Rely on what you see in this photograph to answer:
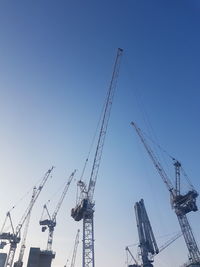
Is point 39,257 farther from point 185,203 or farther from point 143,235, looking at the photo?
point 185,203

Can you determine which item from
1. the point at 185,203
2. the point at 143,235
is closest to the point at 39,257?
the point at 143,235

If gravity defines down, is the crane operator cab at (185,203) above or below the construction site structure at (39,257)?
above

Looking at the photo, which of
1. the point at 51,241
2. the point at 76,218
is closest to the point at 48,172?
the point at 51,241

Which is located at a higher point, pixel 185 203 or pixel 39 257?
pixel 185 203

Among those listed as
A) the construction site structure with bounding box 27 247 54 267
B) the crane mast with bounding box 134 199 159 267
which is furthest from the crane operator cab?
the construction site structure with bounding box 27 247 54 267

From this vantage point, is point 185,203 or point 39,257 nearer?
point 185,203

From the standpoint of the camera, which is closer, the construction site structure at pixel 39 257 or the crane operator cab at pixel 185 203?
the crane operator cab at pixel 185 203

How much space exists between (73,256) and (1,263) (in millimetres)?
39566

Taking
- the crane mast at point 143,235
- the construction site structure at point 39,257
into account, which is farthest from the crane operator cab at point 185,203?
the construction site structure at point 39,257

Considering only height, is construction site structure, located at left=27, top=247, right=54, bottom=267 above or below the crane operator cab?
below

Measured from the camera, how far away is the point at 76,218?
79938 mm

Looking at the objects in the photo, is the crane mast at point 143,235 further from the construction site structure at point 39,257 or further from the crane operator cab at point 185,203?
the construction site structure at point 39,257

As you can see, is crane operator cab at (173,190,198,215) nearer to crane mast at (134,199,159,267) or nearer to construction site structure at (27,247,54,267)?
crane mast at (134,199,159,267)

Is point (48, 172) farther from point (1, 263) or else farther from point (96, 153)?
point (1, 263)
